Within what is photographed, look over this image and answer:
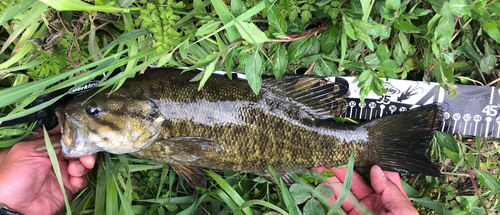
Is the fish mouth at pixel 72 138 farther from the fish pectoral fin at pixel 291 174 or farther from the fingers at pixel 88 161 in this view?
the fish pectoral fin at pixel 291 174

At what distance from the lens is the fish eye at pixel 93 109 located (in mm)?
2039

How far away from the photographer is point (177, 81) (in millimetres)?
2170

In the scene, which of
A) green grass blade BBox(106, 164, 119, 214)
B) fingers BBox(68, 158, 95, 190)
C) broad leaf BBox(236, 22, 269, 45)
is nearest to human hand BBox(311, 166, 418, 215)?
broad leaf BBox(236, 22, 269, 45)

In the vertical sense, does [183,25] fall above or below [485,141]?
above

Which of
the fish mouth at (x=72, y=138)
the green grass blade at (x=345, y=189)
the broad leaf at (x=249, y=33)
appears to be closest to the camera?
the broad leaf at (x=249, y=33)

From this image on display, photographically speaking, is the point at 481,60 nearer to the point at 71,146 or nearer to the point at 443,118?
the point at 443,118

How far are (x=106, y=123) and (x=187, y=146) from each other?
61 cm

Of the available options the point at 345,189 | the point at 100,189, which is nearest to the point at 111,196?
the point at 100,189

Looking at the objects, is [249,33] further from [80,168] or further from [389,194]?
[80,168]

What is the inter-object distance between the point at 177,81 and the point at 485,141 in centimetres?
266

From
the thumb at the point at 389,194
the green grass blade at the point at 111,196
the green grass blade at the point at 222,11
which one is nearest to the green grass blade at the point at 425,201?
the thumb at the point at 389,194

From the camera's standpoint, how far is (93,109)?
2041 mm

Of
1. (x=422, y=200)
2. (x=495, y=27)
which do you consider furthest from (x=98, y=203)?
(x=495, y=27)

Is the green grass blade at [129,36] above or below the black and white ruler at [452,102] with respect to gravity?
above
